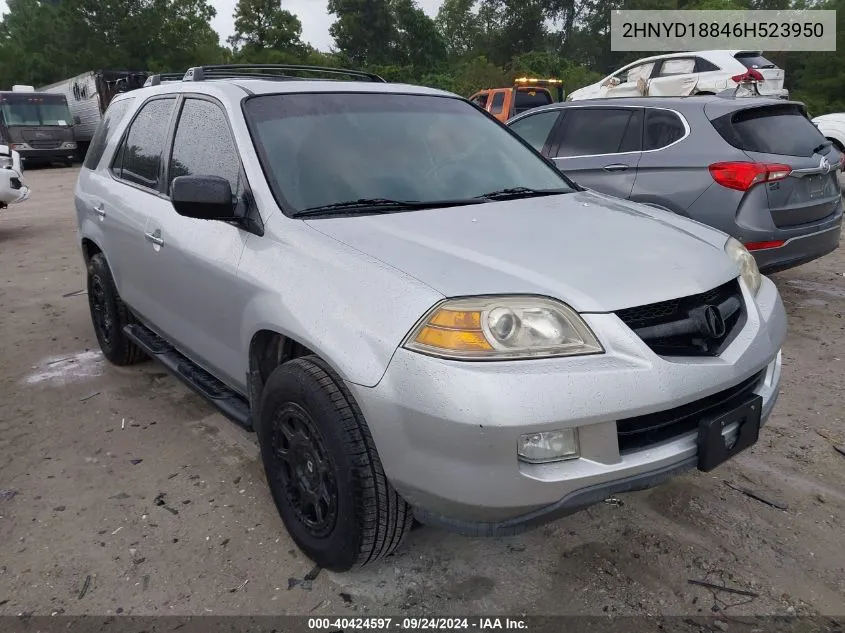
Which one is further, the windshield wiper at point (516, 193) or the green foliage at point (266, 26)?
the green foliage at point (266, 26)

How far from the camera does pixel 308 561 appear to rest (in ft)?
8.07

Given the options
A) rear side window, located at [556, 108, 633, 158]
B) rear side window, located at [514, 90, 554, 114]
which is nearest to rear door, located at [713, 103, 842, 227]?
rear side window, located at [556, 108, 633, 158]

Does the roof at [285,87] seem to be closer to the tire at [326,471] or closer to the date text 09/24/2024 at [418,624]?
the tire at [326,471]

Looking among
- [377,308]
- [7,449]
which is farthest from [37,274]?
[377,308]

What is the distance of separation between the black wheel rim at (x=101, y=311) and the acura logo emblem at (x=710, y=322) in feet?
11.4

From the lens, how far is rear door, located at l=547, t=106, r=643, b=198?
538 cm

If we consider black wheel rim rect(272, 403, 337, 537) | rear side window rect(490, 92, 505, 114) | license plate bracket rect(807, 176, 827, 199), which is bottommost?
black wheel rim rect(272, 403, 337, 537)

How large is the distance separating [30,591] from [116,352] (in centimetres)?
216

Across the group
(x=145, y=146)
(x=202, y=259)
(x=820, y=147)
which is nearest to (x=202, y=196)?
(x=202, y=259)

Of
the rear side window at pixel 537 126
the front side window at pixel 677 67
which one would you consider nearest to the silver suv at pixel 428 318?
the rear side window at pixel 537 126

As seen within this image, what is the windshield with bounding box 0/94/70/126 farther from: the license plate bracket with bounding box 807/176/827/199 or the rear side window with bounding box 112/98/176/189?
the license plate bracket with bounding box 807/176/827/199

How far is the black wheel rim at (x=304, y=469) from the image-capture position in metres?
→ 2.22

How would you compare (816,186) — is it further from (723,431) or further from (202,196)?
(202,196)

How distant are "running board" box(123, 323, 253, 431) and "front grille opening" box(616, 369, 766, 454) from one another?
150 centimetres
